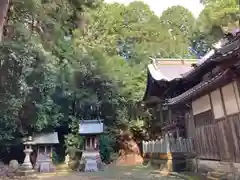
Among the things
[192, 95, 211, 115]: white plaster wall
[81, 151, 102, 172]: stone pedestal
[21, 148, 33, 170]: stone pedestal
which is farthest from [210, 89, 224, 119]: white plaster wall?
[21, 148, 33, 170]: stone pedestal

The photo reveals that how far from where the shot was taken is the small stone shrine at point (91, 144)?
17609 mm

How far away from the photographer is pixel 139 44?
32688 mm

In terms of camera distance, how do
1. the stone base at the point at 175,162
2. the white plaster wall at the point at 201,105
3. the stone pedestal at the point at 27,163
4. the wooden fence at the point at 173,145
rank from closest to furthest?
the white plaster wall at the point at 201,105
the wooden fence at the point at 173,145
the stone base at the point at 175,162
the stone pedestal at the point at 27,163

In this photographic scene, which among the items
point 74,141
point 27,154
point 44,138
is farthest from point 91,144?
point 27,154

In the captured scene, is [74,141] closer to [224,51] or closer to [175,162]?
[175,162]

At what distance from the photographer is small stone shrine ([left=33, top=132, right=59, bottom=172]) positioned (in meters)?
17.6

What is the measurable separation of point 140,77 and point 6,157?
1273cm

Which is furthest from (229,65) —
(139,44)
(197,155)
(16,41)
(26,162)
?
(139,44)

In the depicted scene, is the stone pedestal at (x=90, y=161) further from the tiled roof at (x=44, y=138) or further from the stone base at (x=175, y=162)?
the stone base at (x=175, y=162)

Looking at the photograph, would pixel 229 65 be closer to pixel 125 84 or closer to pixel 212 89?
pixel 212 89

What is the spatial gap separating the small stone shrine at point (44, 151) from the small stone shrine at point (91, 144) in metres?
2.13

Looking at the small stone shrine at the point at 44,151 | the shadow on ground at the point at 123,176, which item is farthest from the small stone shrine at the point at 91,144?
the shadow on ground at the point at 123,176

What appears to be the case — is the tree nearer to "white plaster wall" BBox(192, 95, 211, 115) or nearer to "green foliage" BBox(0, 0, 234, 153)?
"green foliage" BBox(0, 0, 234, 153)

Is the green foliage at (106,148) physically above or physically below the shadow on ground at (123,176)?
above
